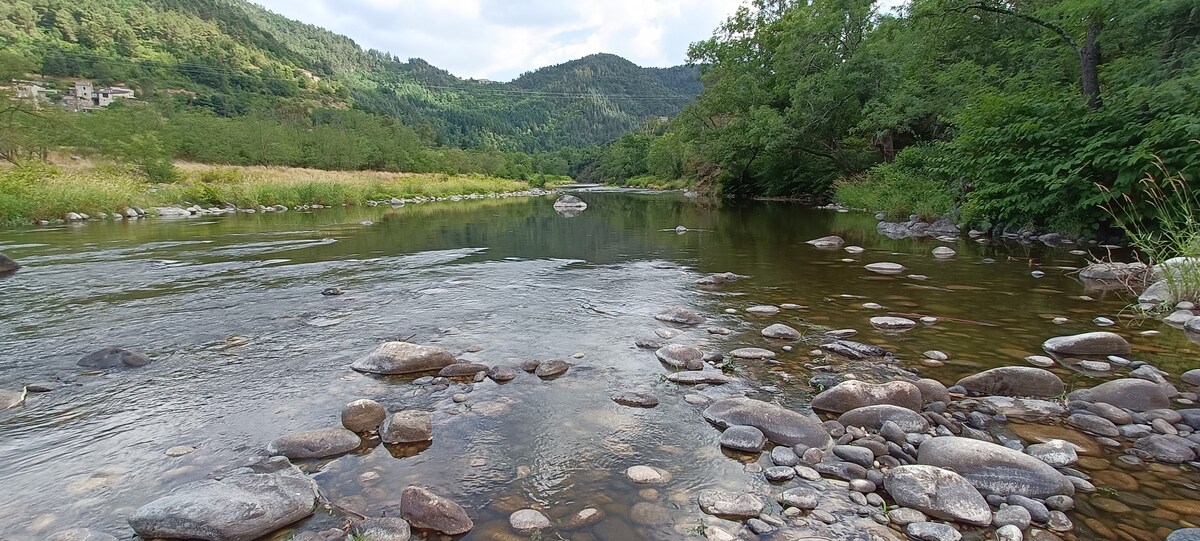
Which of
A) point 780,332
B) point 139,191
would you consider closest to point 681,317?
point 780,332

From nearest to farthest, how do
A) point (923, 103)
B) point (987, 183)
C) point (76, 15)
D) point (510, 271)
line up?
point (510, 271)
point (987, 183)
point (923, 103)
point (76, 15)

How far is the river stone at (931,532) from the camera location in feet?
7.57

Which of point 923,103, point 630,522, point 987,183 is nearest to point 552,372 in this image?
point 630,522

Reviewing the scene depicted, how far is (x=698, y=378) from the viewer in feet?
14.1

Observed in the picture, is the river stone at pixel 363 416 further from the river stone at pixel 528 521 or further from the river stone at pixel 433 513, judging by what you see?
the river stone at pixel 528 521

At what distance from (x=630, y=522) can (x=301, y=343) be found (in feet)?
13.5

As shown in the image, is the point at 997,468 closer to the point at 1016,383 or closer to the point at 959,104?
the point at 1016,383

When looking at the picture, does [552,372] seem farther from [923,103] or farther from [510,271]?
[923,103]

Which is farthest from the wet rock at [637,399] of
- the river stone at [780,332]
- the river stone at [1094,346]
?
the river stone at [1094,346]

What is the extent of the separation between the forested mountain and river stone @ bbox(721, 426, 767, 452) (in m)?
40.2

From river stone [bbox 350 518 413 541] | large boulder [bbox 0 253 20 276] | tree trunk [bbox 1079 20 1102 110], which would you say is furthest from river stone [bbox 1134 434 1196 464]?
large boulder [bbox 0 253 20 276]

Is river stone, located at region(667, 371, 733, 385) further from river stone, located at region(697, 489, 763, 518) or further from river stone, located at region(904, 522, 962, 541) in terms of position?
river stone, located at region(904, 522, 962, 541)

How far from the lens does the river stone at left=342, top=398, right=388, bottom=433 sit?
11.4ft

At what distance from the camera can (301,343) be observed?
528 centimetres
